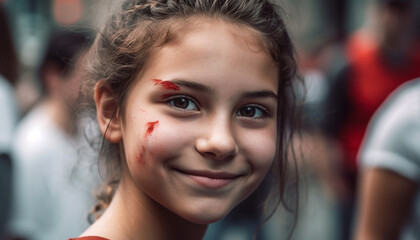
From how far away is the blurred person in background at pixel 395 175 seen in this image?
2887 millimetres

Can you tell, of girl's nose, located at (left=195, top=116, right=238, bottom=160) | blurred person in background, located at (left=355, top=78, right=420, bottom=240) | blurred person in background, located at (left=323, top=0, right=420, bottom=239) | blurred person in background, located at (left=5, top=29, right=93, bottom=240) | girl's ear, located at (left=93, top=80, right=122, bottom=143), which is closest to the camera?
girl's nose, located at (left=195, top=116, right=238, bottom=160)

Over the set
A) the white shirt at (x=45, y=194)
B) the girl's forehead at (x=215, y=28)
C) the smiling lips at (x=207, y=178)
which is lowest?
the white shirt at (x=45, y=194)

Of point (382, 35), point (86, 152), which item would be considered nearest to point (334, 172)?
point (382, 35)

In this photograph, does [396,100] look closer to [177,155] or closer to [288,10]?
[288,10]

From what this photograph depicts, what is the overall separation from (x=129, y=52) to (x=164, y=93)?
203 millimetres

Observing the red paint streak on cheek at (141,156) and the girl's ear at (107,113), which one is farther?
the girl's ear at (107,113)

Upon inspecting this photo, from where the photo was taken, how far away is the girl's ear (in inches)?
79.0

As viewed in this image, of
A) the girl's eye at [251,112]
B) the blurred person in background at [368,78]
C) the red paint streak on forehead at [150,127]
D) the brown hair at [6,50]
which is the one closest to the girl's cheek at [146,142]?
the red paint streak on forehead at [150,127]

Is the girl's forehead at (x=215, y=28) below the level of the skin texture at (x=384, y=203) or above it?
above

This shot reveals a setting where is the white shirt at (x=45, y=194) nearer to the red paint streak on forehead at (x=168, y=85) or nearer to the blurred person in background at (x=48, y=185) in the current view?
the blurred person in background at (x=48, y=185)

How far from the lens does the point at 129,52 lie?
1970 mm

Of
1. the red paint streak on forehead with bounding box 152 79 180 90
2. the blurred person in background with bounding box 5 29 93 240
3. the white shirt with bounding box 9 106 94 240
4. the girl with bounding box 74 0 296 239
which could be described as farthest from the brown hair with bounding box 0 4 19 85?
the red paint streak on forehead with bounding box 152 79 180 90

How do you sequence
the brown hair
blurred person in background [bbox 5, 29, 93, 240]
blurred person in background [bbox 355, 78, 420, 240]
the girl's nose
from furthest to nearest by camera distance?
1. blurred person in background [bbox 5, 29, 93, 240]
2. the brown hair
3. blurred person in background [bbox 355, 78, 420, 240]
4. the girl's nose

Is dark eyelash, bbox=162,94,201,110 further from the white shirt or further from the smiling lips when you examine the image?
the white shirt
